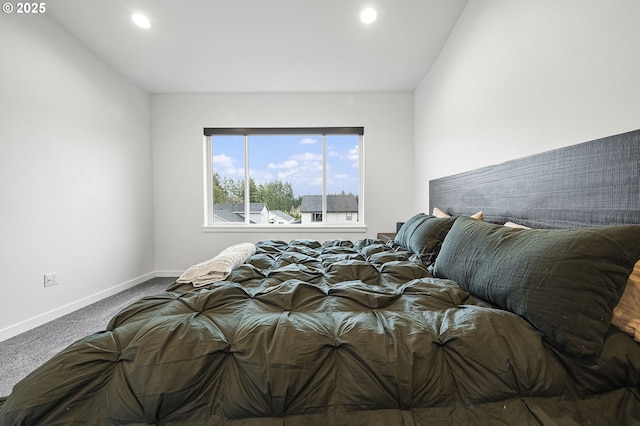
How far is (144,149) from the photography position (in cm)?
356

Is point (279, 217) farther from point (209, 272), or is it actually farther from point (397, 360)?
point (397, 360)

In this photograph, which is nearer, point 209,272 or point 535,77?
point 209,272

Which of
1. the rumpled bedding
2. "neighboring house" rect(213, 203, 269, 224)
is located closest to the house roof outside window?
"neighboring house" rect(213, 203, 269, 224)

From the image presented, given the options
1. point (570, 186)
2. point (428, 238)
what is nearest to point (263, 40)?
point (428, 238)

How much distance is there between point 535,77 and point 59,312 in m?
3.94

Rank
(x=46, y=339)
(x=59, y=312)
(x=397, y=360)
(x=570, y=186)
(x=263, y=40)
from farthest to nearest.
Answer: (x=263, y=40) < (x=59, y=312) < (x=46, y=339) < (x=570, y=186) < (x=397, y=360)

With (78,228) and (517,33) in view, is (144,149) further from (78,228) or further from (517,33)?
(517,33)

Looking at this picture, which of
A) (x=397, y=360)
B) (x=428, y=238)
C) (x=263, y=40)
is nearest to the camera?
(x=397, y=360)

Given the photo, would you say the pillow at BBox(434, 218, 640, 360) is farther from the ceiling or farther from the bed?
the ceiling

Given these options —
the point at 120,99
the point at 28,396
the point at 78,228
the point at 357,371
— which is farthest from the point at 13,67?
the point at 357,371

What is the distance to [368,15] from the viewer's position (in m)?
2.23

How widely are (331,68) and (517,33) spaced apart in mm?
1895

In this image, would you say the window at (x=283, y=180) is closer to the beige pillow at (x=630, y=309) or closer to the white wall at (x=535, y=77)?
the white wall at (x=535, y=77)

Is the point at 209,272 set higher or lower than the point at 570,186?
lower
